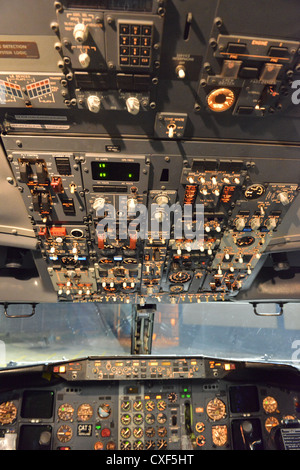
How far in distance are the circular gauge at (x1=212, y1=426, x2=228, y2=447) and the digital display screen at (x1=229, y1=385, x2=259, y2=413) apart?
0.32 meters

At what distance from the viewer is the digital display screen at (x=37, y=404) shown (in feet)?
15.1

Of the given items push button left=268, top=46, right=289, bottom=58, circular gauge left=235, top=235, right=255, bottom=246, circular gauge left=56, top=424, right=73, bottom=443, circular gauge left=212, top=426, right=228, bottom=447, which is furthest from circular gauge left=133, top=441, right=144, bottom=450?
push button left=268, top=46, right=289, bottom=58

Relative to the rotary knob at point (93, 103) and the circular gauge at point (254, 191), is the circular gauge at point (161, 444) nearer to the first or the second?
the circular gauge at point (254, 191)

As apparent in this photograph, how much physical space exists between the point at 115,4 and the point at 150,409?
15.4 ft

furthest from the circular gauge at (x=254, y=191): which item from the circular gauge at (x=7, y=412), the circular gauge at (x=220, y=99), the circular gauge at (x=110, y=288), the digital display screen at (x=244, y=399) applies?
the circular gauge at (x=7, y=412)

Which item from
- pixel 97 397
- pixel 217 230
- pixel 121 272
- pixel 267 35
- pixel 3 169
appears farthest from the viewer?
pixel 97 397

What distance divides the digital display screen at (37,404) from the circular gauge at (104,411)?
2.28 ft

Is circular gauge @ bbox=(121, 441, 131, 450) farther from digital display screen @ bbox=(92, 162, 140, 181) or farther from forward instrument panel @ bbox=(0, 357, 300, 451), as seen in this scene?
digital display screen @ bbox=(92, 162, 140, 181)

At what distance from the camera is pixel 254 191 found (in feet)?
8.91

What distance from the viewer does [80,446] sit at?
14.7ft

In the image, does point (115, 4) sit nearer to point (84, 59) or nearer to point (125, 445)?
point (84, 59)

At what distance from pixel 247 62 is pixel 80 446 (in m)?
4.88
